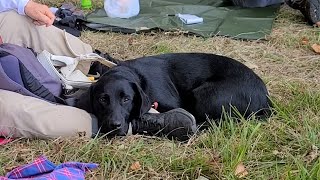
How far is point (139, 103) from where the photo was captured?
11.0 feet

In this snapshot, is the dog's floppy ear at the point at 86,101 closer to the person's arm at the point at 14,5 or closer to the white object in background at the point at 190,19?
the person's arm at the point at 14,5

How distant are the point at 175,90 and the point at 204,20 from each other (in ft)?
7.06

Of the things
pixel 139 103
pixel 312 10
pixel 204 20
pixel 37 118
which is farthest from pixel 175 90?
pixel 312 10

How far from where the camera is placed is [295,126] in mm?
3381

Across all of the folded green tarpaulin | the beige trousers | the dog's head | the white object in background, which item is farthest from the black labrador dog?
the white object in background

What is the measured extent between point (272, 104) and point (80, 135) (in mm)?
1317

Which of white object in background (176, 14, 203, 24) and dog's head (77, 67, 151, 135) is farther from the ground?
dog's head (77, 67, 151, 135)

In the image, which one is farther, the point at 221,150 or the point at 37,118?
the point at 37,118

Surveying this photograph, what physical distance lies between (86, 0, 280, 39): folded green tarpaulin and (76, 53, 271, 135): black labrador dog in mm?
1548

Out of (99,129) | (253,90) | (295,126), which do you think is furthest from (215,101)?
(99,129)

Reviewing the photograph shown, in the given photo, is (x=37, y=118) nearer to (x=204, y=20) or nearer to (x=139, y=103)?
(x=139, y=103)

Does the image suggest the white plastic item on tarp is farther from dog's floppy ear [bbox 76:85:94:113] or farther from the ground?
dog's floppy ear [bbox 76:85:94:113]

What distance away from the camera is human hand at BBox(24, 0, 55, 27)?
12.2 ft

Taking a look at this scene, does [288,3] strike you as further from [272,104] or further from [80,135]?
[80,135]
